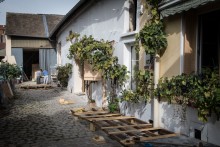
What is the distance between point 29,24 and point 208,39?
22342mm

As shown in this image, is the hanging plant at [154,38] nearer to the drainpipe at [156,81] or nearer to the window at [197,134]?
the drainpipe at [156,81]

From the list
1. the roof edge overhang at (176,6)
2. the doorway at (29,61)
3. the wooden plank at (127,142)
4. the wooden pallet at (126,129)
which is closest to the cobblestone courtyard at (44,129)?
the wooden pallet at (126,129)

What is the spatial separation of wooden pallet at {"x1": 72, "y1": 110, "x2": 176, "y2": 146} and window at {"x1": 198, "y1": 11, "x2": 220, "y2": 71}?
1844mm

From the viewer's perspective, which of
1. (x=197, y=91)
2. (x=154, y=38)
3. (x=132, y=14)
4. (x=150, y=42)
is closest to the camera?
(x=197, y=91)

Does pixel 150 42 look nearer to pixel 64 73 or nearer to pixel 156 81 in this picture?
pixel 156 81

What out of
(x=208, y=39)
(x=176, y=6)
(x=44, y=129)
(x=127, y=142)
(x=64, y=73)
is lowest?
(x=44, y=129)

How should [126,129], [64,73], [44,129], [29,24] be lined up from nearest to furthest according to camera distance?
[126,129] → [44,129] → [64,73] → [29,24]

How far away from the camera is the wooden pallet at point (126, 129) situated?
5.99 metres

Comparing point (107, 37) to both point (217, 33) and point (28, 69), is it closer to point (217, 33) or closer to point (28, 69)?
point (217, 33)

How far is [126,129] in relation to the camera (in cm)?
709

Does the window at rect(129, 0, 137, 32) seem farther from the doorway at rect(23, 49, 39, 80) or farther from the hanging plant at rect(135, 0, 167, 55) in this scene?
the doorway at rect(23, 49, 39, 80)

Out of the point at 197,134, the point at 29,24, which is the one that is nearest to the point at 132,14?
the point at 197,134

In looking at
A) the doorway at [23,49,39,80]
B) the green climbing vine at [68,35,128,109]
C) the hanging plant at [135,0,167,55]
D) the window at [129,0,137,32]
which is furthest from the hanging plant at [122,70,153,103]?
the doorway at [23,49,39,80]

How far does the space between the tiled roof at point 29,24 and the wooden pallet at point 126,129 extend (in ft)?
56.4
